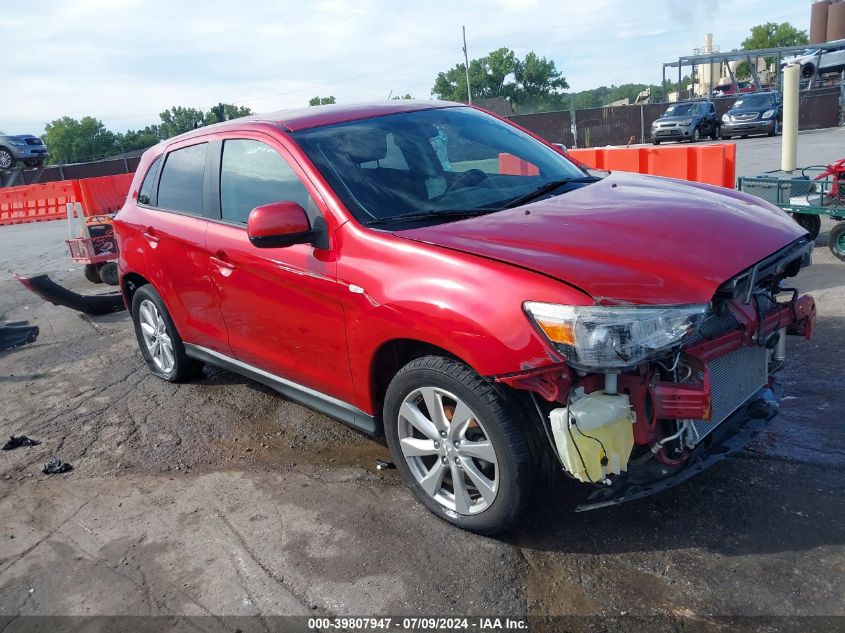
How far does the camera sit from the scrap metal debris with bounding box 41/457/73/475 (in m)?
4.48

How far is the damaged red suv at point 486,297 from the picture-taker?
9.17ft

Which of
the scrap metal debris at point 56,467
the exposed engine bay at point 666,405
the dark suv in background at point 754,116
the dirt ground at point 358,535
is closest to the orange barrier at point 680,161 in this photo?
the dirt ground at point 358,535

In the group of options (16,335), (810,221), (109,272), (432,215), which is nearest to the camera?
(432,215)

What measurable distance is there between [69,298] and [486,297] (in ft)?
20.2

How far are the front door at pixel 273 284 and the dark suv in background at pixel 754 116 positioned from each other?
1120 inches

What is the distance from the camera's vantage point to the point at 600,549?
313 cm

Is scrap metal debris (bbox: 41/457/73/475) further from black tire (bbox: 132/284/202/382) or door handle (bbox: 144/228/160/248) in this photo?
door handle (bbox: 144/228/160/248)

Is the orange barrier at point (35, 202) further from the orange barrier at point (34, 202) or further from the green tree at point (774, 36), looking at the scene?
the green tree at point (774, 36)

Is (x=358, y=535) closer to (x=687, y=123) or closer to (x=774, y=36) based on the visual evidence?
(x=687, y=123)

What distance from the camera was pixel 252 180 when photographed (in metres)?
4.22

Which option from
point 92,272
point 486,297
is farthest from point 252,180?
point 92,272

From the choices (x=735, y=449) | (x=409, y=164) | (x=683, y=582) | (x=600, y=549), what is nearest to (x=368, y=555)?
(x=600, y=549)

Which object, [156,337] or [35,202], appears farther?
[35,202]

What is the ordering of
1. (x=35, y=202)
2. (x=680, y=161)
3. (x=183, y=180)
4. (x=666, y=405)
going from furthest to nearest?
(x=35, y=202), (x=680, y=161), (x=183, y=180), (x=666, y=405)
